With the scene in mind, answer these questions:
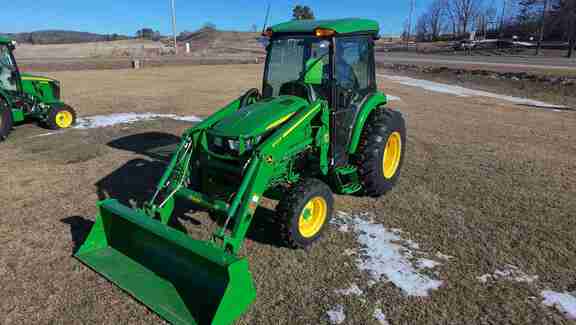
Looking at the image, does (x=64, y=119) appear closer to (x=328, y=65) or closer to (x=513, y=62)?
(x=328, y=65)

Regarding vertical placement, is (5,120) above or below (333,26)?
below

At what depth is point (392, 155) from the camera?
5.59 m

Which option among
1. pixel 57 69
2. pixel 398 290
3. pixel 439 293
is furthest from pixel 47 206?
pixel 57 69

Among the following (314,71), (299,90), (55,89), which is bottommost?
(55,89)

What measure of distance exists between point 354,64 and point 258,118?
5.27ft

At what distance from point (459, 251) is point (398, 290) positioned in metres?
1.01

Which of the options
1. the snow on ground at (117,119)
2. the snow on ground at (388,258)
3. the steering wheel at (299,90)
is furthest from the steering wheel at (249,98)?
the snow on ground at (117,119)

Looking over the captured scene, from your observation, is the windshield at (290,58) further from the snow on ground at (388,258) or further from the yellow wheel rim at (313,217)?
the snow on ground at (388,258)

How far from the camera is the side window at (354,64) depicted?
4.55 metres

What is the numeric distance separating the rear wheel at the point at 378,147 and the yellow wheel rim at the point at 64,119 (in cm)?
784

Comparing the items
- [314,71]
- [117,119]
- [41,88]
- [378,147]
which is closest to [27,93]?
[41,88]

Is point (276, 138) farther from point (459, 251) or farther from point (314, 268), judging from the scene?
point (459, 251)

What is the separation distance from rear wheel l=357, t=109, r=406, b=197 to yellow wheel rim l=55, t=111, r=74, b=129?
784cm

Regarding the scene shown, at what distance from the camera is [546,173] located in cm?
625
